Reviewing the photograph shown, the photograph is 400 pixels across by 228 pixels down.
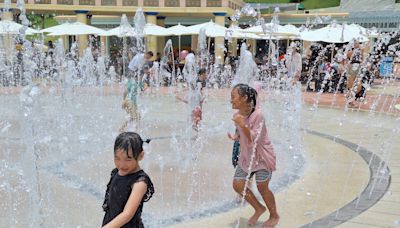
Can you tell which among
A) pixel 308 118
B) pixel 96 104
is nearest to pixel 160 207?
pixel 308 118

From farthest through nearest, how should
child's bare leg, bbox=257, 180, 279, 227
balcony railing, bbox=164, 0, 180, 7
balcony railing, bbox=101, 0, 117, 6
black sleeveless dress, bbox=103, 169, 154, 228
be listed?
balcony railing, bbox=164, 0, 180, 7, balcony railing, bbox=101, 0, 117, 6, child's bare leg, bbox=257, 180, 279, 227, black sleeveless dress, bbox=103, 169, 154, 228

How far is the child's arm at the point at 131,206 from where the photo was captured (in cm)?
237

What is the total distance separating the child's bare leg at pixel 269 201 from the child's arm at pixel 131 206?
5.74ft

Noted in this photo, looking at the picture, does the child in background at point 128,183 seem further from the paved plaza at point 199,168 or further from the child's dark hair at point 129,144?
the paved plaza at point 199,168

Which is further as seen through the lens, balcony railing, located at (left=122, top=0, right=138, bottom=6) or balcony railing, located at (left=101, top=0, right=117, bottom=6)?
balcony railing, located at (left=122, top=0, right=138, bottom=6)

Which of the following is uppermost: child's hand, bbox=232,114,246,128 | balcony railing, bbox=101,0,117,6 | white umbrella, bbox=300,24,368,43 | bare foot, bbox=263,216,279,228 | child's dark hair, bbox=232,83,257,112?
balcony railing, bbox=101,0,117,6

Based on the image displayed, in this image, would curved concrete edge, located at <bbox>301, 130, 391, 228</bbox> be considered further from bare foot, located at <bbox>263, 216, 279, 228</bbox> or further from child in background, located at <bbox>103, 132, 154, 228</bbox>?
child in background, located at <bbox>103, 132, 154, 228</bbox>

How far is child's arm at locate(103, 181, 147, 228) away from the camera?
237cm

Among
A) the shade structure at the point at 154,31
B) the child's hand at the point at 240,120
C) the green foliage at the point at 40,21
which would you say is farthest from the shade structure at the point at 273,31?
the green foliage at the point at 40,21

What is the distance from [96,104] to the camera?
12867mm

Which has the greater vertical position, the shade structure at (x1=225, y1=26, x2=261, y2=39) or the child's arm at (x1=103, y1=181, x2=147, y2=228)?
the shade structure at (x1=225, y1=26, x2=261, y2=39)

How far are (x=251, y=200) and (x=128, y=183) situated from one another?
189cm

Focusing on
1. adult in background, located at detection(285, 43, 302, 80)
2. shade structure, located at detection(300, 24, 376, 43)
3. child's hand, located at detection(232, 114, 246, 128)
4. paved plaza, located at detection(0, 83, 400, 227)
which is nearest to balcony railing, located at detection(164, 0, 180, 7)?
shade structure, located at detection(300, 24, 376, 43)

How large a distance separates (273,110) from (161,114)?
2840 millimetres
